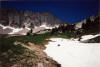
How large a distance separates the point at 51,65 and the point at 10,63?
13.7ft

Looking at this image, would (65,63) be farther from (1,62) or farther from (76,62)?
(1,62)

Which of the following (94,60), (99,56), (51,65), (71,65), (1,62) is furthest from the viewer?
(99,56)

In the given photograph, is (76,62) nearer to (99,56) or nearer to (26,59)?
(99,56)

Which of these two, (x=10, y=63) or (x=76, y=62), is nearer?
(x=10, y=63)

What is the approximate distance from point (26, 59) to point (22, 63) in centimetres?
85

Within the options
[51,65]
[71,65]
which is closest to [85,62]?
[71,65]

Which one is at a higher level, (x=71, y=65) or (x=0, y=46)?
(x=0, y=46)

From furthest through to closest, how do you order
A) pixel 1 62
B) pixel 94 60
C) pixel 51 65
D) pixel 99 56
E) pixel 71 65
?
pixel 99 56 → pixel 94 60 → pixel 71 65 → pixel 51 65 → pixel 1 62

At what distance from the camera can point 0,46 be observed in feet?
38.6

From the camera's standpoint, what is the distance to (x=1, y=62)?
884 centimetres

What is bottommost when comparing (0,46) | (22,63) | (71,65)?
(71,65)

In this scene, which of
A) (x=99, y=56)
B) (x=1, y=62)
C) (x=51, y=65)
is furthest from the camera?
(x=99, y=56)

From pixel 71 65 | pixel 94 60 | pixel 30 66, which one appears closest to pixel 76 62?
pixel 71 65

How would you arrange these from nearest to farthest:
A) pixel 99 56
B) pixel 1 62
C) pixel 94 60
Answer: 1. pixel 1 62
2. pixel 94 60
3. pixel 99 56
